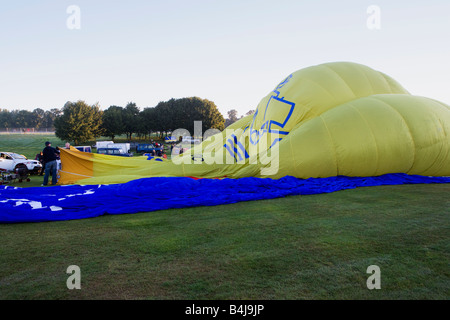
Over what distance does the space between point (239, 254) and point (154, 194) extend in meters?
3.66

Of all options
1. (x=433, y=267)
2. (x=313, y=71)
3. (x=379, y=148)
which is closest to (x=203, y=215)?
(x=433, y=267)

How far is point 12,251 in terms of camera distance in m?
3.40

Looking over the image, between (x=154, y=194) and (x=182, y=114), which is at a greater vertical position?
(x=182, y=114)

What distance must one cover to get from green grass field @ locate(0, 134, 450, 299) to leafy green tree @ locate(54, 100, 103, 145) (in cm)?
3967

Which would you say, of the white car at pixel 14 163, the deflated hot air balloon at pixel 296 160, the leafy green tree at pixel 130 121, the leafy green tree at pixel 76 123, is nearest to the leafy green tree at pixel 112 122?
the leafy green tree at pixel 130 121

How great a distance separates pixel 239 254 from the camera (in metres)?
3.12

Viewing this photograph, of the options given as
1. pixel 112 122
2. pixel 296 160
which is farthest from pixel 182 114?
pixel 296 160

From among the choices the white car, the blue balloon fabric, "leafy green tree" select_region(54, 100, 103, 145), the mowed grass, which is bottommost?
the mowed grass

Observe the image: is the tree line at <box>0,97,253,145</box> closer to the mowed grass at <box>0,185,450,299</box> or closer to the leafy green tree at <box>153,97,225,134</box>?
the leafy green tree at <box>153,97,225,134</box>

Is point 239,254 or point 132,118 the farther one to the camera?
point 132,118

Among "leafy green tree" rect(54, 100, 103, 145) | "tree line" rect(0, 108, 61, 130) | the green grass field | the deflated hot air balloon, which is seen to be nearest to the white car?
the deflated hot air balloon

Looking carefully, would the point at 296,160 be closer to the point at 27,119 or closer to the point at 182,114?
the point at 182,114

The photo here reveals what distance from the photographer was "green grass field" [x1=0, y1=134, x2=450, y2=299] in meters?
2.41

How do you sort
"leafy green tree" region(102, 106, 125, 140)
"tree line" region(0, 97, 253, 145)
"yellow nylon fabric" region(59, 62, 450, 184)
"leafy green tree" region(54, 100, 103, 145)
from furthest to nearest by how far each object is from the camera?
"leafy green tree" region(102, 106, 125, 140) → "tree line" region(0, 97, 253, 145) → "leafy green tree" region(54, 100, 103, 145) → "yellow nylon fabric" region(59, 62, 450, 184)
